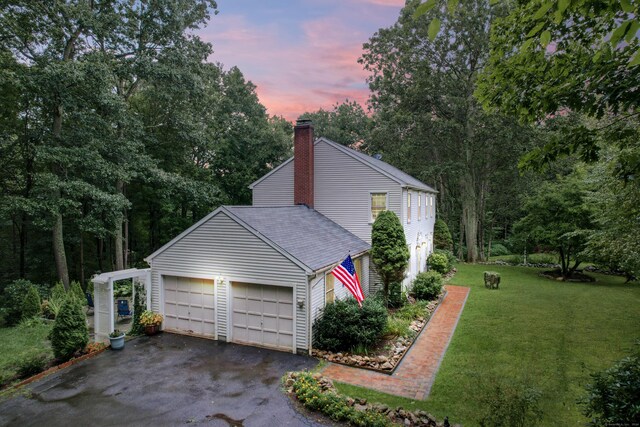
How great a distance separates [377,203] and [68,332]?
14.2 m

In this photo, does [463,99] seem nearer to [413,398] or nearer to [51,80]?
[413,398]

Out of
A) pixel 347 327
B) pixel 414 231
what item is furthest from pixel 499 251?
pixel 347 327

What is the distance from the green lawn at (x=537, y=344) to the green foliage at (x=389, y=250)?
3.48 metres

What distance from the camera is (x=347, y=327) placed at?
1158 cm

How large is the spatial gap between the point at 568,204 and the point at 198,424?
82.6 ft

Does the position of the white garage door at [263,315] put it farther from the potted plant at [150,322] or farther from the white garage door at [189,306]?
the potted plant at [150,322]

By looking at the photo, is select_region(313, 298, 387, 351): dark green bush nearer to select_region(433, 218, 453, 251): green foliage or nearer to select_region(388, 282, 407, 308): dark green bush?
select_region(388, 282, 407, 308): dark green bush

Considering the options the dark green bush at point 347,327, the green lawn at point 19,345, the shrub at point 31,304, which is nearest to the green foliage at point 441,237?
the dark green bush at point 347,327

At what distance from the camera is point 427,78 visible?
29.1 metres

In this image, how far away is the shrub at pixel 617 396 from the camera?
5346 mm

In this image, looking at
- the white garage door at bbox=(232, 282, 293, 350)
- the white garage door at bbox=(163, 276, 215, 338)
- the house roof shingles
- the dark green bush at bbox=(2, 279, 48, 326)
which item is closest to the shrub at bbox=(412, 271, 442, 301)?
the house roof shingles

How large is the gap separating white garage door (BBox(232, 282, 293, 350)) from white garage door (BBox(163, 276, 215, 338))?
44.9 inches

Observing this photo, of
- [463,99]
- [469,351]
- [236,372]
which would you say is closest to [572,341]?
[469,351]

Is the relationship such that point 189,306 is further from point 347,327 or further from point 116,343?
point 347,327
